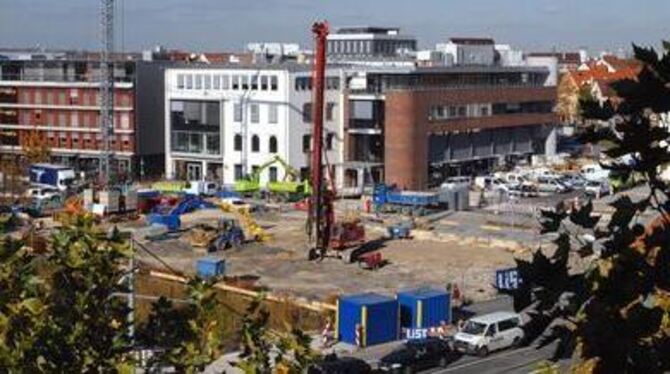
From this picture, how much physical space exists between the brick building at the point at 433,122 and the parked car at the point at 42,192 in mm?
10236

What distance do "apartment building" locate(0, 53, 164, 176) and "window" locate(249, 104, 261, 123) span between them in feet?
17.0

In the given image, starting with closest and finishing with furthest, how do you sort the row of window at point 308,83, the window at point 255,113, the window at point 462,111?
the row of window at point 308,83
the window at point 255,113
the window at point 462,111

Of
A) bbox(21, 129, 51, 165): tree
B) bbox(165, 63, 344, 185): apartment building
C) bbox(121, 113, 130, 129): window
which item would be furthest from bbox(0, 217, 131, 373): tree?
bbox(21, 129, 51, 165): tree

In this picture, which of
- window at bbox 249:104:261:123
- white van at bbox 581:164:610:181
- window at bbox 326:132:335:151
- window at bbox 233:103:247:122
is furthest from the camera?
window at bbox 326:132:335:151

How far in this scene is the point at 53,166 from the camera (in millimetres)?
36688

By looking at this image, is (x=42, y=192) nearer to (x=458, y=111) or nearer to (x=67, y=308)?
(x=458, y=111)

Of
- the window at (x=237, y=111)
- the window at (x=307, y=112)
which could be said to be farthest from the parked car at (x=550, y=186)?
the window at (x=237, y=111)

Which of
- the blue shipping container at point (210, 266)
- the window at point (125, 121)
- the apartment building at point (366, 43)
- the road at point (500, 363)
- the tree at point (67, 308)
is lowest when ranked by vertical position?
the road at point (500, 363)

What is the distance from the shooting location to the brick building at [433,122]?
36.0 m

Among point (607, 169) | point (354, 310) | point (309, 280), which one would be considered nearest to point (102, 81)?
point (309, 280)

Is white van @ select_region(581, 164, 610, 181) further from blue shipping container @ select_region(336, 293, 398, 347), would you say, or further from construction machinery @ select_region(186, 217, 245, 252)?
blue shipping container @ select_region(336, 293, 398, 347)

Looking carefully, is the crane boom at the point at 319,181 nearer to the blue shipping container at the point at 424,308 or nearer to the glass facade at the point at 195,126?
the blue shipping container at the point at 424,308

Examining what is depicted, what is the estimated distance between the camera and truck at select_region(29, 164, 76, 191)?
118ft

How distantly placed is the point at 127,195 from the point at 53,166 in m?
6.38
